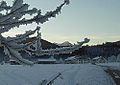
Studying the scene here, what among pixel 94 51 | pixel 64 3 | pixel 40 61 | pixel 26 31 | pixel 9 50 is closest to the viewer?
pixel 64 3

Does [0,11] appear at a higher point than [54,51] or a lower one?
higher

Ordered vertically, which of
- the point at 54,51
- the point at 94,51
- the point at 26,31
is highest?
the point at 94,51

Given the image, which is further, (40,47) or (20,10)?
(40,47)

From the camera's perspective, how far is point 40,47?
3438mm

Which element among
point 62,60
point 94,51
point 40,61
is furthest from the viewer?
point 94,51

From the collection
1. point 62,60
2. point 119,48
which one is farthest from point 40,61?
point 119,48

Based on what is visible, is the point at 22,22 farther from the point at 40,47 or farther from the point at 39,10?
the point at 40,47

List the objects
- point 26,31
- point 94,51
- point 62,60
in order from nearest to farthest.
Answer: point 26,31, point 62,60, point 94,51

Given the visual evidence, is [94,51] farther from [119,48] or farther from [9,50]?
[9,50]

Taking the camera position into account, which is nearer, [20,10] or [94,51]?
[20,10]

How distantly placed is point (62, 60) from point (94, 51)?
38105 millimetres

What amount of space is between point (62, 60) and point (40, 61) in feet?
55.8

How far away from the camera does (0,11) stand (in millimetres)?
3045

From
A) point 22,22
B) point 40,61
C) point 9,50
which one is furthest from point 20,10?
point 40,61
